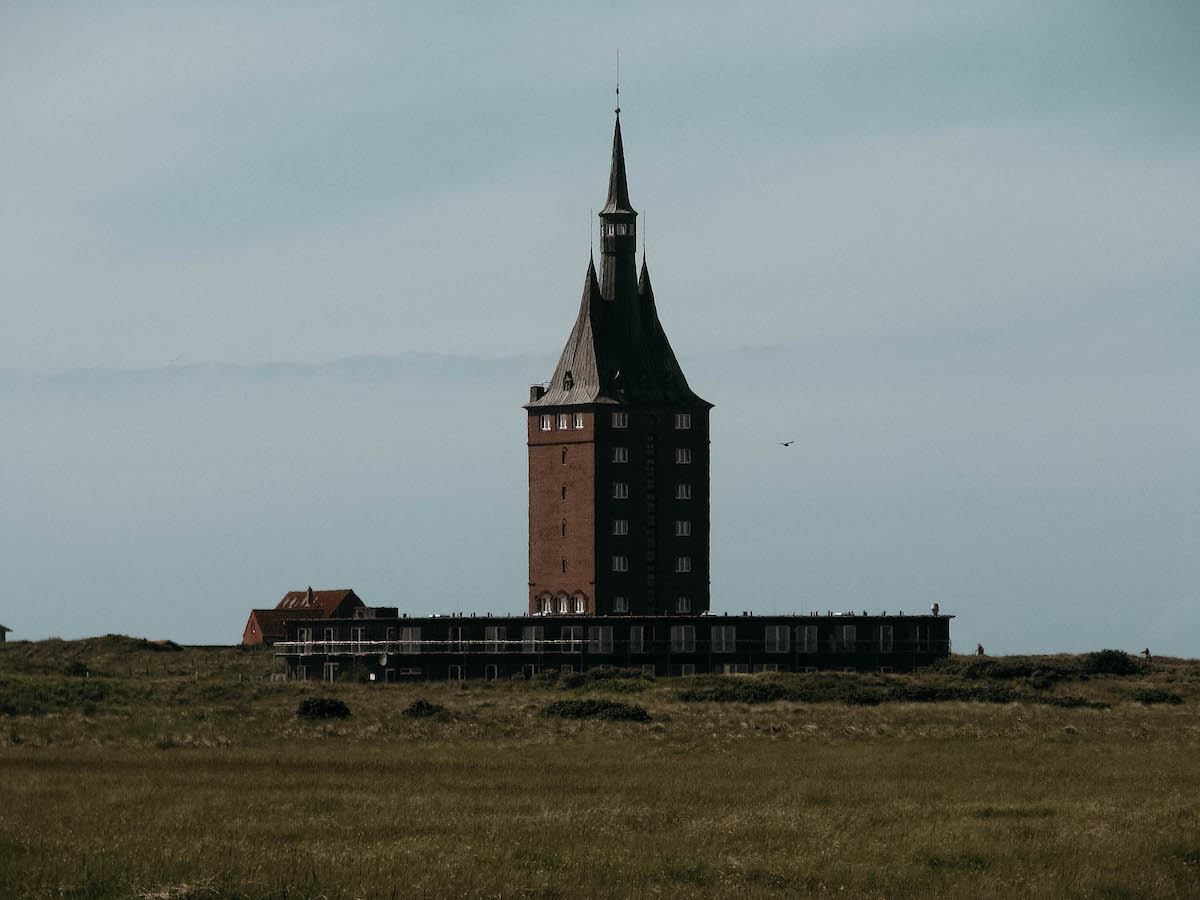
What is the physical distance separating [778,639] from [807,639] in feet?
5.53

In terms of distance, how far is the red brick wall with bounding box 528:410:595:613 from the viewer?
11619 centimetres

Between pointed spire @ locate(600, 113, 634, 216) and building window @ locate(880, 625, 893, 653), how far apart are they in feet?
108

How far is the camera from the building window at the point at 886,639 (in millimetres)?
108438

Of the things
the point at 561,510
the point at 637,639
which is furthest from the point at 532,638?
the point at 561,510

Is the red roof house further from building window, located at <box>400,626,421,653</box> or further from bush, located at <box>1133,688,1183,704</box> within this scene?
bush, located at <box>1133,688,1183,704</box>

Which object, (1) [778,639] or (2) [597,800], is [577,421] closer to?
(1) [778,639]

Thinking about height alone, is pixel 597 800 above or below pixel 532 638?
below

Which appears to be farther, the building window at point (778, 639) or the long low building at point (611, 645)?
the building window at point (778, 639)

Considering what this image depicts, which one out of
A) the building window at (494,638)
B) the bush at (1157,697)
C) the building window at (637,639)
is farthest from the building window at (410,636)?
the bush at (1157,697)

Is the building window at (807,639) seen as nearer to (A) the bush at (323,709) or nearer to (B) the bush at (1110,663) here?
(B) the bush at (1110,663)

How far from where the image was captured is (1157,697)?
87625 millimetres

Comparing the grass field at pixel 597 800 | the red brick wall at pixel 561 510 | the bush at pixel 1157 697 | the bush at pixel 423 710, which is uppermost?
the red brick wall at pixel 561 510

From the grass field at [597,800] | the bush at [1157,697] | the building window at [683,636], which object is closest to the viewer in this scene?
the grass field at [597,800]

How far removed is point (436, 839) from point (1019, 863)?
38.2 ft
